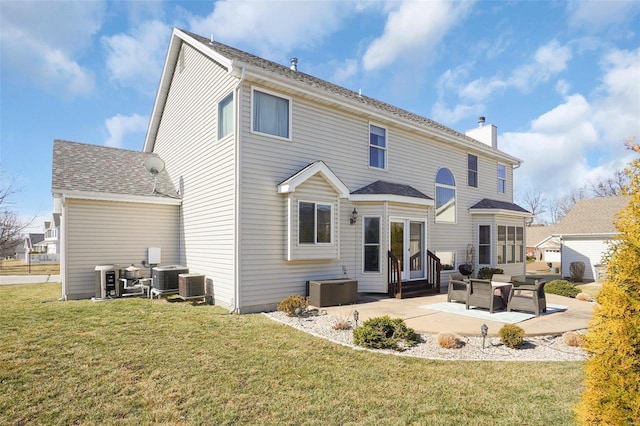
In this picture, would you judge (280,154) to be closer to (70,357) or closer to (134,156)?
(70,357)

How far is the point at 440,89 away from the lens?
18.9m

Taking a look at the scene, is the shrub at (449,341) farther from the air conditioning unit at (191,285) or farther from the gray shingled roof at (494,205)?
the gray shingled roof at (494,205)

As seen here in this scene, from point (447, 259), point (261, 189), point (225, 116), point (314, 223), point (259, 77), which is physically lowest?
point (447, 259)

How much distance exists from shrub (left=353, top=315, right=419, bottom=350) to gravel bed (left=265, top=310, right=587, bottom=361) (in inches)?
5.2

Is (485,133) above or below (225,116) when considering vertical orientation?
above

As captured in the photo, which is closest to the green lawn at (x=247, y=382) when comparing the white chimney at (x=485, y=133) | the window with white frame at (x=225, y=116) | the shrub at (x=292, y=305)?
the shrub at (x=292, y=305)

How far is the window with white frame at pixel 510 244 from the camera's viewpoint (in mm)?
16094

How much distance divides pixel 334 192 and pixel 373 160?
8.72 feet

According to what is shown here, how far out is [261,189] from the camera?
926cm

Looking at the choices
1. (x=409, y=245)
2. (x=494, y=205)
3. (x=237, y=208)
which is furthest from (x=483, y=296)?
(x=494, y=205)

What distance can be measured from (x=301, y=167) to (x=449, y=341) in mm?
6177

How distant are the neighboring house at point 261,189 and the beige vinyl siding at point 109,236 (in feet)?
0.11

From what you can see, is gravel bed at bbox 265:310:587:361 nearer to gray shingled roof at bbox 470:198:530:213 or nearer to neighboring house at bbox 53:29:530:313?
neighboring house at bbox 53:29:530:313

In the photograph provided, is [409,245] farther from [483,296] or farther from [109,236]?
[109,236]
